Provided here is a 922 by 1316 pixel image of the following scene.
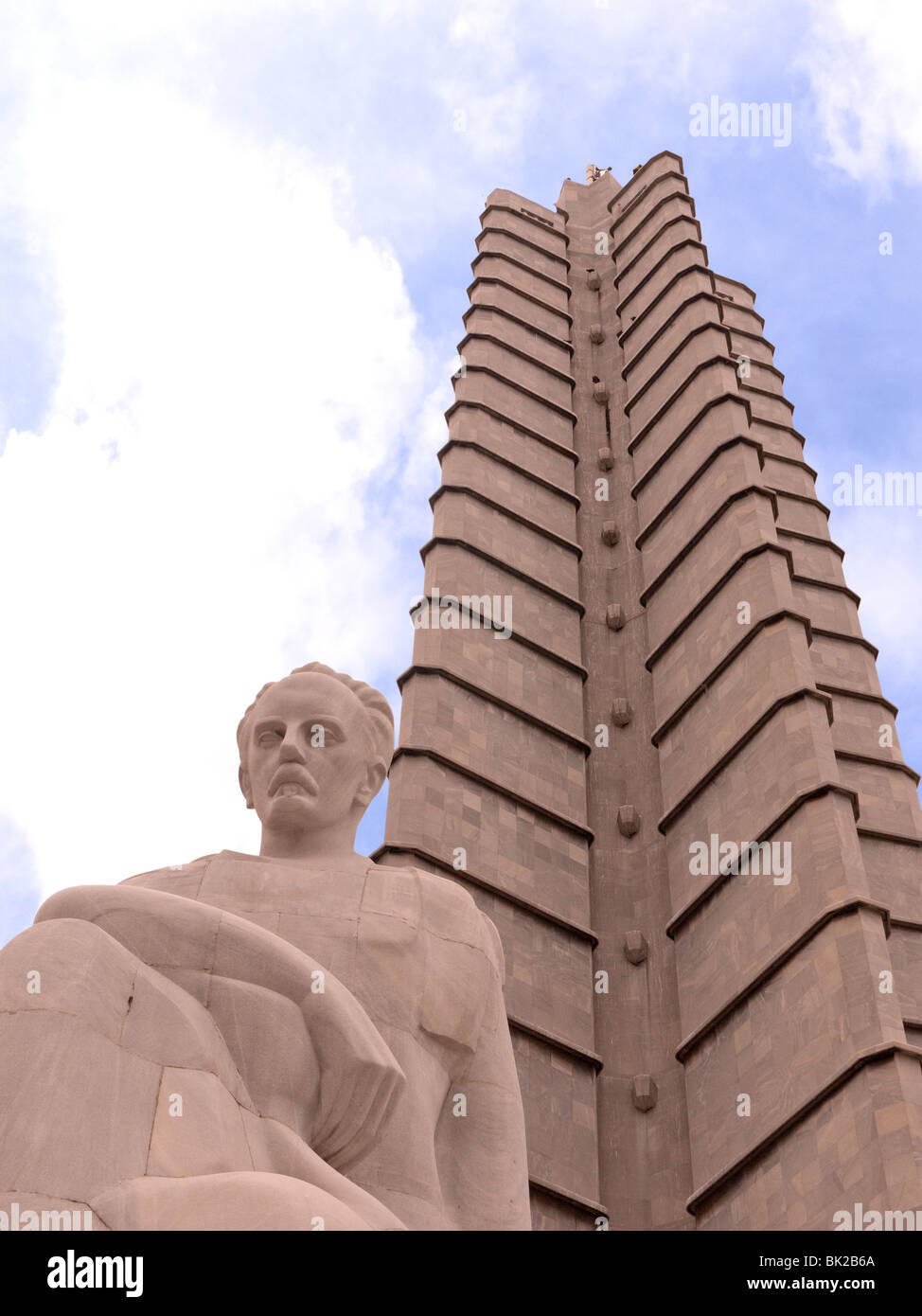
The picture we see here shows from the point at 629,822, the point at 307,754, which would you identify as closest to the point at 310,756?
the point at 307,754

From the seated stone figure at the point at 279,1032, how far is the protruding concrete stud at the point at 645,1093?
6.54 metres

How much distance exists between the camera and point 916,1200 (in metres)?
9.37

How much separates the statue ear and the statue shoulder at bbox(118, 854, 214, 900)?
0.74 m

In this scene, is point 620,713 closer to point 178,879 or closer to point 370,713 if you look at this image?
point 370,713

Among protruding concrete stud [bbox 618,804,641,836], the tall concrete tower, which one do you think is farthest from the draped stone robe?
protruding concrete stud [bbox 618,804,641,836]

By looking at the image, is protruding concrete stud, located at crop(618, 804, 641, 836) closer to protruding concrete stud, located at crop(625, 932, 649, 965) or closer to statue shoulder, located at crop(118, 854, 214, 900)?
protruding concrete stud, located at crop(625, 932, 649, 965)

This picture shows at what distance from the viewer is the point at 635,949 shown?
14453mm

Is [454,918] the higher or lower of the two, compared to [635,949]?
lower

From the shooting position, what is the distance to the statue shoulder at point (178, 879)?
6.68 meters

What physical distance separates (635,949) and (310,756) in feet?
26.0

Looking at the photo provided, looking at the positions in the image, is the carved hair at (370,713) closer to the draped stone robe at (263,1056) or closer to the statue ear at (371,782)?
the statue ear at (371,782)

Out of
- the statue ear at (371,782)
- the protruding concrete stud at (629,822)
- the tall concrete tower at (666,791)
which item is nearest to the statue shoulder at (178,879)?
the statue ear at (371,782)
